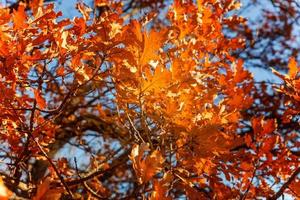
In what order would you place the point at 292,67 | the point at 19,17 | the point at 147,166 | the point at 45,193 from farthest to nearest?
the point at 292,67, the point at 19,17, the point at 147,166, the point at 45,193

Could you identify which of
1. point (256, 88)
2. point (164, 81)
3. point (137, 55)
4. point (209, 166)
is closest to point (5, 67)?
point (137, 55)

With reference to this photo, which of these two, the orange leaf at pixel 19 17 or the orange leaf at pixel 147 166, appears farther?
the orange leaf at pixel 19 17

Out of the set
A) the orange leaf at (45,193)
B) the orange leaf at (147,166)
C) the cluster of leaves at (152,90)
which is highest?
the cluster of leaves at (152,90)

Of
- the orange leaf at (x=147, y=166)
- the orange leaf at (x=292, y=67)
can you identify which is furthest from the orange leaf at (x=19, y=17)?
the orange leaf at (x=292, y=67)

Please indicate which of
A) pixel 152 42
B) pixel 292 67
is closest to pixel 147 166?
pixel 152 42

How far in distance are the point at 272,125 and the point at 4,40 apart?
4.87 feet

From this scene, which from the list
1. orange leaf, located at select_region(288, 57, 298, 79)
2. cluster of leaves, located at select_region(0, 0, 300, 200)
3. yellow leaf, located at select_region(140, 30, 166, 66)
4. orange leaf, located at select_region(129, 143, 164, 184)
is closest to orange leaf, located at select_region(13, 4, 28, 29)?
cluster of leaves, located at select_region(0, 0, 300, 200)

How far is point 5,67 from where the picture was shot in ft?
5.68

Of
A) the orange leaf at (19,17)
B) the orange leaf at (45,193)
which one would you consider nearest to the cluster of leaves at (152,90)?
the orange leaf at (19,17)

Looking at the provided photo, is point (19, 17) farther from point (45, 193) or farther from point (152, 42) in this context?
point (45, 193)

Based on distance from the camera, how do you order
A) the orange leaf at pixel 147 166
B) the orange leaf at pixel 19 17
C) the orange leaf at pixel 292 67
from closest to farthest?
the orange leaf at pixel 147 166, the orange leaf at pixel 19 17, the orange leaf at pixel 292 67

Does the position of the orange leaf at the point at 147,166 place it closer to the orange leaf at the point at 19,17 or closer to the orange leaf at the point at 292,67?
the orange leaf at the point at 19,17

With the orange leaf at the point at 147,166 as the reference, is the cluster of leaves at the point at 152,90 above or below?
above

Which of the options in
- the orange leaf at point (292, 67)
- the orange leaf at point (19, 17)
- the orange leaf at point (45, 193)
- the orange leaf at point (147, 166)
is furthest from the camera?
the orange leaf at point (292, 67)
